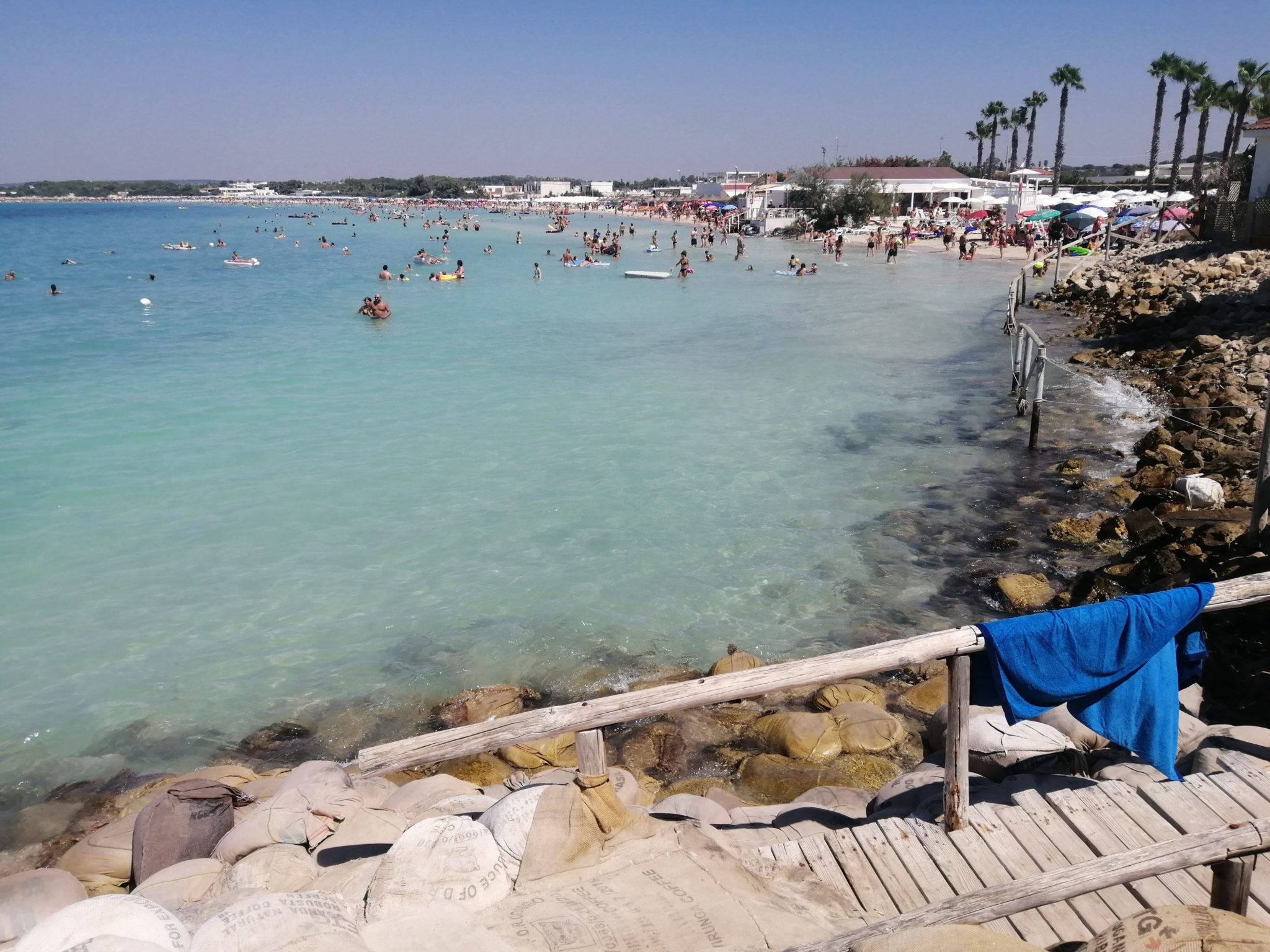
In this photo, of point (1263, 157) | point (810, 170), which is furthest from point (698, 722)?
point (810, 170)

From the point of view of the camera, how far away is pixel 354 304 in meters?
36.1

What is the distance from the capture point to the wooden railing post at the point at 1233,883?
10.2 feet

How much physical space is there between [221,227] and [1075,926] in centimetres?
12260

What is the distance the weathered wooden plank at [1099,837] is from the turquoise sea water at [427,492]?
4.90 meters

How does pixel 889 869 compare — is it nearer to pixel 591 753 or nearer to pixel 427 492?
pixel 591 753

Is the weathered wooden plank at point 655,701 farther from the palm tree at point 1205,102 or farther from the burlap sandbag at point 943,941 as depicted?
the palm tree at point 1205,102

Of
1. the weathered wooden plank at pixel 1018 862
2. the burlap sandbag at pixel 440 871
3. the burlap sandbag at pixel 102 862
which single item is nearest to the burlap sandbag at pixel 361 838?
the burlap sandbag at pixel 440 871

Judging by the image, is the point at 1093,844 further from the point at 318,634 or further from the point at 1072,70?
the point at 1072,70

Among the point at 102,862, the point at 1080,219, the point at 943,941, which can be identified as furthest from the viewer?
the point at 1080,219

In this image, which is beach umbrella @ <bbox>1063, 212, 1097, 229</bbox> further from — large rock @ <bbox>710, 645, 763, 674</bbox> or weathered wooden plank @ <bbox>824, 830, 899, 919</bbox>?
weathered wooden plank @ <bbox>824, 830, 899, 919</bbox>

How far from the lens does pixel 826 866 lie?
390 centimetres

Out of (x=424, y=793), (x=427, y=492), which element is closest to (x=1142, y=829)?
(x=424, y=793)

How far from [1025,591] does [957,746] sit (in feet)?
19.6

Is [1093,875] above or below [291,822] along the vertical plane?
above
